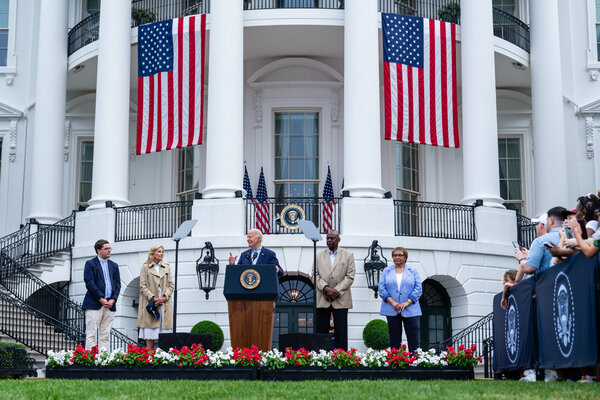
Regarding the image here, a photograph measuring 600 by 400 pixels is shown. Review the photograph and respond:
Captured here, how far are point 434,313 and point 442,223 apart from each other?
2248 mm

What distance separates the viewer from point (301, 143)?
89.7 feet

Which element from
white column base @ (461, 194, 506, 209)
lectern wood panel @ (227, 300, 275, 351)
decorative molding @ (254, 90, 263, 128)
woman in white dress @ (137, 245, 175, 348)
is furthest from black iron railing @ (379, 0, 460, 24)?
lectern wood panel @ (227, 300, 275, 351)

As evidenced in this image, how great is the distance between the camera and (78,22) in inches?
1148

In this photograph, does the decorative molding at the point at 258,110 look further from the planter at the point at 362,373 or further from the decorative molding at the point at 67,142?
the planter at the point at 362,373

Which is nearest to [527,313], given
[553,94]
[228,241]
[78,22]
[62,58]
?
[228,241]

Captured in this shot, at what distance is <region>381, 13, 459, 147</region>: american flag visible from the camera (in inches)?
931

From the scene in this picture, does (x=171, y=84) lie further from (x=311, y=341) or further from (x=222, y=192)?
(x=311, y=341)

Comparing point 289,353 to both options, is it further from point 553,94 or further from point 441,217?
point 553,94

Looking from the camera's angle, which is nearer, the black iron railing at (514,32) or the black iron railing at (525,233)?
the black iron railing at (525,233)

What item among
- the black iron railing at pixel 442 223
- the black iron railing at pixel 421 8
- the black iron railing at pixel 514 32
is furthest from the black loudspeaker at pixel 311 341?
the black iron railing at pixel 514 32

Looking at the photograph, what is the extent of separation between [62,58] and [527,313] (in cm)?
1890

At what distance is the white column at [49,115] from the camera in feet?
87.0

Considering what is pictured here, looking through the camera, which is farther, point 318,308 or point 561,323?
point 318,308

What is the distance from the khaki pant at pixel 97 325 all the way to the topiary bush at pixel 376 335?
23.5 ft
